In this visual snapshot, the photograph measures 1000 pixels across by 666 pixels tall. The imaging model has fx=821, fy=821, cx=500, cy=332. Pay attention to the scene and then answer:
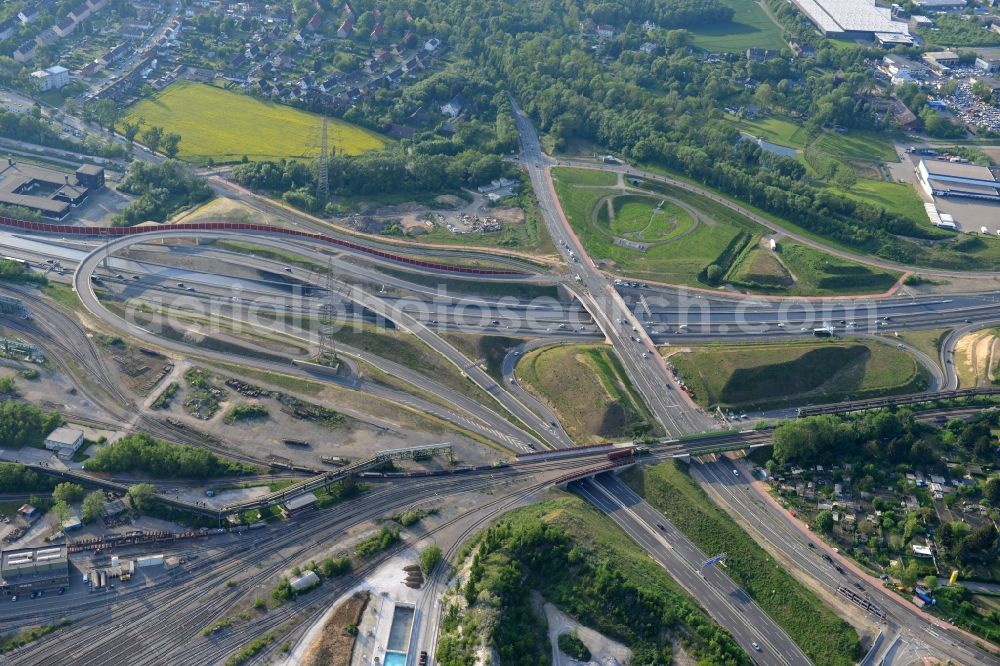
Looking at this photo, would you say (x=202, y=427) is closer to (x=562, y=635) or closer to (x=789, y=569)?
(x=562, y=635)

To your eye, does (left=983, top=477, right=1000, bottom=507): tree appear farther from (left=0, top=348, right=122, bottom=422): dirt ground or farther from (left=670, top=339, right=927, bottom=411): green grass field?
(left=0, top=348, right=122, bottom=422): dirt ground

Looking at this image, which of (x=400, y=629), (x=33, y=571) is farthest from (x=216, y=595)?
(x=400, y=629)

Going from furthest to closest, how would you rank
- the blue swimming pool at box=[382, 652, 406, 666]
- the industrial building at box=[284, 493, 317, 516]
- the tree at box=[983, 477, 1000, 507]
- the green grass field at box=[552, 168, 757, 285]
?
the green grass field at box=[552, 168, 757, 285] < the tree at box=[983, 477, 1000, 507] < the industrial building at box=[284, 493, 317, 516] < the blue swimming pool at box=[382, 652, 406, 666]

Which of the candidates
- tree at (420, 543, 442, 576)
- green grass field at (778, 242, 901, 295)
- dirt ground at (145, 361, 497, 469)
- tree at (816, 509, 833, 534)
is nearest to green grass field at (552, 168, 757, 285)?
green grass field at (778, 242, 901, 295)

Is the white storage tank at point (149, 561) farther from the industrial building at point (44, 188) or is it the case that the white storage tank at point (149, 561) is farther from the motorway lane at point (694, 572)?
the industrial building at point (44, 188)

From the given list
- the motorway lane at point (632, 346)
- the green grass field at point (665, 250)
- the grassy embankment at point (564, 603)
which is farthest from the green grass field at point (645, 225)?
the grassy embankment at point (564, 603)

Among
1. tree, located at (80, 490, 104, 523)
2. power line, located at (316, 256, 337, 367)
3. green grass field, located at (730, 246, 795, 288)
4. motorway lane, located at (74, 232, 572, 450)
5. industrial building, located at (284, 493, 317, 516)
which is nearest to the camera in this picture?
tree, located at (80, 490, 104, 523)

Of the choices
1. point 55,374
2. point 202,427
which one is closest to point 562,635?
point 202,427

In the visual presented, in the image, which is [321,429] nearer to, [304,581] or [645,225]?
[304,581]
